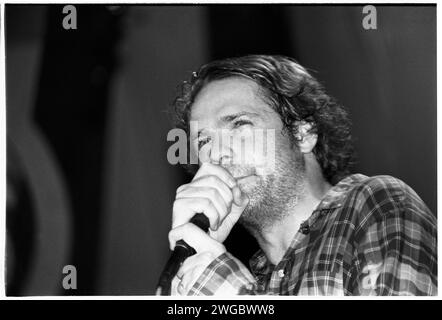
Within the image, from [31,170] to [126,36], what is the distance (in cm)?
45

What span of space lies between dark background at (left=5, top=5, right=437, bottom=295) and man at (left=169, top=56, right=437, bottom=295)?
0.19ft

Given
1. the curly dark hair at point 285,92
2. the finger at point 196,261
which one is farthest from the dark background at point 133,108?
the finger at point 196,261

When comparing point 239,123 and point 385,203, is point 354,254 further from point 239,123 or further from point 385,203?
point 239,123

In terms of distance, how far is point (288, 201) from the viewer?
1752 millimetres

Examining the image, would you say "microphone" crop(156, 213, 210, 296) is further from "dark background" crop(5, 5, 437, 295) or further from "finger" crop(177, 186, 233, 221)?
"dark background" crop(5, 5, 437, 295)

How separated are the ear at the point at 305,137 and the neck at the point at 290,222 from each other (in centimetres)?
8

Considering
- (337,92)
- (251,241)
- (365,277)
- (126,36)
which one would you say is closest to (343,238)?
(365,277)

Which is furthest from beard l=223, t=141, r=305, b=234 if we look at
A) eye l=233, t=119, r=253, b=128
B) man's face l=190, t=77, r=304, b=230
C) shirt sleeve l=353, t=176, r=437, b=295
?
shirt sleeve l=353, t=176, r=437, b=295

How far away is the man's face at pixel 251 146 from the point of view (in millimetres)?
1729

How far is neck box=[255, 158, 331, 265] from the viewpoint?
67.8 inches

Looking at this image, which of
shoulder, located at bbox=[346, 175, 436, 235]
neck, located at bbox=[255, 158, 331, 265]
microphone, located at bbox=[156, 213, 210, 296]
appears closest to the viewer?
microphone, located at bbox=[156, 213, 210, 296]

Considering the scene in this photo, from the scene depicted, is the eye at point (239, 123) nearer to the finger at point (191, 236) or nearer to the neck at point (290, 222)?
the neck at point (290, 222)

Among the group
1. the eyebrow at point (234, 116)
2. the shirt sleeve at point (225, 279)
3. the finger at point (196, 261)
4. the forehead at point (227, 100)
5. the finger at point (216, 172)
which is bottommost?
the shirt sleeve at point (225, 279)

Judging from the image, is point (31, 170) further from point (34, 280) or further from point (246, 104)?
point (246, 104)
